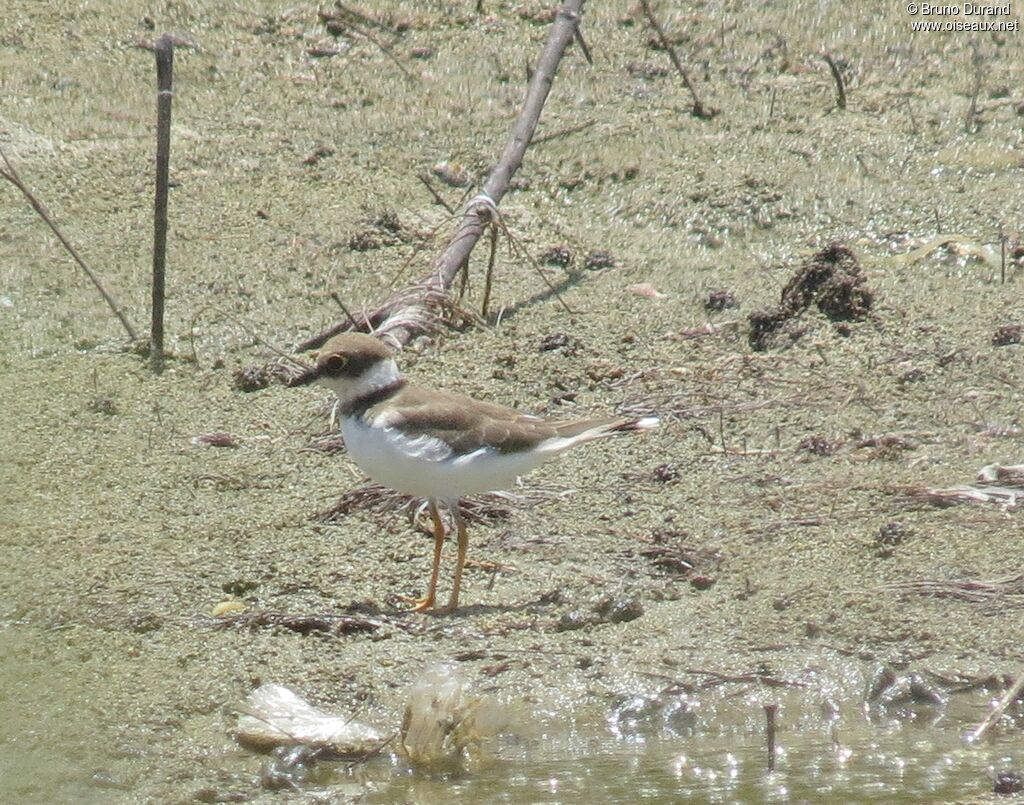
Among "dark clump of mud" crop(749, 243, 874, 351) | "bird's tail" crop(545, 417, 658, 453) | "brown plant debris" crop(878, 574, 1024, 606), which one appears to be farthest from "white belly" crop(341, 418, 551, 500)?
"dark clump of mud" crop(749, 243, 874, 351)

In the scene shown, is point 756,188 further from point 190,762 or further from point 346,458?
point 190,762

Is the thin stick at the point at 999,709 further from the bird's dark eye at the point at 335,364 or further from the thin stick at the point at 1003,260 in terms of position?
the thin stick at the point at 1003,260

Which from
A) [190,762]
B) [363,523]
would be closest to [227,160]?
[363,523]

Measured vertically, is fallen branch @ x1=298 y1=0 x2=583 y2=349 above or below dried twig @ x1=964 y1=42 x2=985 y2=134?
below

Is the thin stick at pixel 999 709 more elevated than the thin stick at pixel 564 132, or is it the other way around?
the thin stick at pixel 564 132

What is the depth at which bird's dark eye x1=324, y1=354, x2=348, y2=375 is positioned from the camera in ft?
19.2

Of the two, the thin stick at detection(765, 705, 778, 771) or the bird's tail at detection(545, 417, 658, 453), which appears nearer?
the thin stick at detection(765, 705, 778, 771)

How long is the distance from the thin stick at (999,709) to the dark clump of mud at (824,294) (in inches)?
118

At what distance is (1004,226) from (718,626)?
4265 millimetres

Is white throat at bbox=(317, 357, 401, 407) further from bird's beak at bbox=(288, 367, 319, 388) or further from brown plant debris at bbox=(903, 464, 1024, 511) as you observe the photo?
brown plant debris at bbox=(903, 464, 1024, 511)

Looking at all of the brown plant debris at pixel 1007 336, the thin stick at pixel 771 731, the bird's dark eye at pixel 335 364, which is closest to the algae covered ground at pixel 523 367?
the brown plant debris at pixel 1007 336

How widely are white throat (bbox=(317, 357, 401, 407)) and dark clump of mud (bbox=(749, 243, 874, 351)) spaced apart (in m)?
2.56

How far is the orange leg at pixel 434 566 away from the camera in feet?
18.8

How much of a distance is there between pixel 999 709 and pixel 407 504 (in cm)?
248
